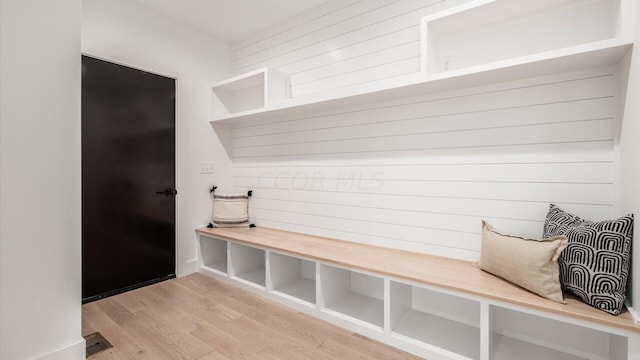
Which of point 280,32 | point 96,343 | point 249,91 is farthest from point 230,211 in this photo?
point 280,32

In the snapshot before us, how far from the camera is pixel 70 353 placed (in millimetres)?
1641

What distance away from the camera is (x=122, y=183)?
257cm

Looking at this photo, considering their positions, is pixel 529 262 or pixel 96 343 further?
pixel 96 343

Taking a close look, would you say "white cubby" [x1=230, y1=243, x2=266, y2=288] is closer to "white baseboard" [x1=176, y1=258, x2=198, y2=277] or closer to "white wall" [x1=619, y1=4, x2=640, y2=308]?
"white baseboard" [x1=176, y1=258, x2=198, y2=277]

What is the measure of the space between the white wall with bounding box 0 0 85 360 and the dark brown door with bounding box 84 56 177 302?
2.67ft

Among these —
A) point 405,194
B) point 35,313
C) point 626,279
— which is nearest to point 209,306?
point 35,313

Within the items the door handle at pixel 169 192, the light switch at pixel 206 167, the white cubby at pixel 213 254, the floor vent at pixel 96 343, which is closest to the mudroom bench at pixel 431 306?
the white cubby at pixel 213 254

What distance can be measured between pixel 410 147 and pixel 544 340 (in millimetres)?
1438

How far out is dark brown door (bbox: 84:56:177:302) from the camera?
7.80 ft

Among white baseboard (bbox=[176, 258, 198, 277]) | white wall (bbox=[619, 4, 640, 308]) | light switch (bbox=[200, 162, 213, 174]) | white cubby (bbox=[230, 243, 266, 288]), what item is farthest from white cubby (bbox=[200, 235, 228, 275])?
white wall (bbox=[619, 4, 640, 308])

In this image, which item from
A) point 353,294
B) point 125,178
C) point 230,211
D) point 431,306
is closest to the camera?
point 431,306

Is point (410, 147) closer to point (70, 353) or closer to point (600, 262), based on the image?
point (600, 262)

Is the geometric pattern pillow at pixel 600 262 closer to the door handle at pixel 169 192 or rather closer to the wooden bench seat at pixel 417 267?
the wooden bench seat at pixel 417 267

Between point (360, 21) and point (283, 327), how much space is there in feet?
8.10
